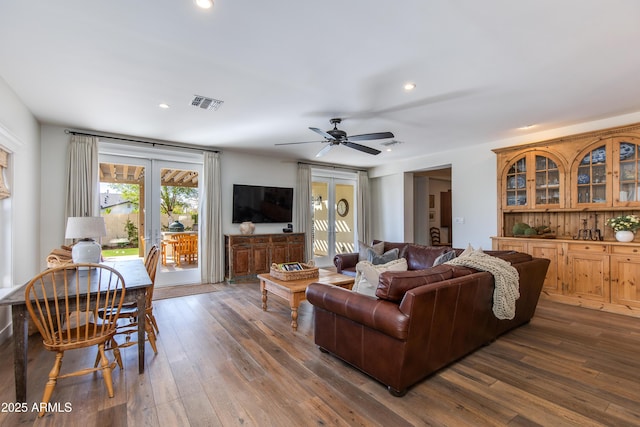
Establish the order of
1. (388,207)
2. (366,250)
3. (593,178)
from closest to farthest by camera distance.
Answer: (593,178) < (366,250) < (388,207)

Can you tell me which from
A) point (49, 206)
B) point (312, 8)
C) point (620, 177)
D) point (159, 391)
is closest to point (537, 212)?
point (620, 177)

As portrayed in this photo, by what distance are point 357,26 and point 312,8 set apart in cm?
37

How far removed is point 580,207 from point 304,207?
4.91 metres

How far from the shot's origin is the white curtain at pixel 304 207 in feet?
23.1

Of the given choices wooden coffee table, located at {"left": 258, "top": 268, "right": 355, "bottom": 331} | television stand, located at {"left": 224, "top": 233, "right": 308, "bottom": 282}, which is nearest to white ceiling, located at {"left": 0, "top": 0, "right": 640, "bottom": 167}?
wooden coffee table, located at {"left": 258, "top": 268, "right": 355, "bottom": 331}

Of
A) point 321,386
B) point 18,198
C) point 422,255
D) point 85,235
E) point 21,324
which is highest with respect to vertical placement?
point 18,198

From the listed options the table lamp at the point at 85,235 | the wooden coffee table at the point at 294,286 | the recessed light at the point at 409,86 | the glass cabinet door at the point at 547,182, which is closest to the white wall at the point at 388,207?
the glass cabinet door at the point at 547,182

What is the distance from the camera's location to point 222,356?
110 inches

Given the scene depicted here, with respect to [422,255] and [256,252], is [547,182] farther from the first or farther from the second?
[256,252]

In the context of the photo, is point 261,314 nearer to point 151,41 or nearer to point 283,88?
point 283,88

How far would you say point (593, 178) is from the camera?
14.3 feet

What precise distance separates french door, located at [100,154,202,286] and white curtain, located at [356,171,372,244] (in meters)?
4.03

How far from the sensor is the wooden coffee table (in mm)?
3422

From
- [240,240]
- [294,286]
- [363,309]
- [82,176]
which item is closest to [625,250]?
[363,309]
